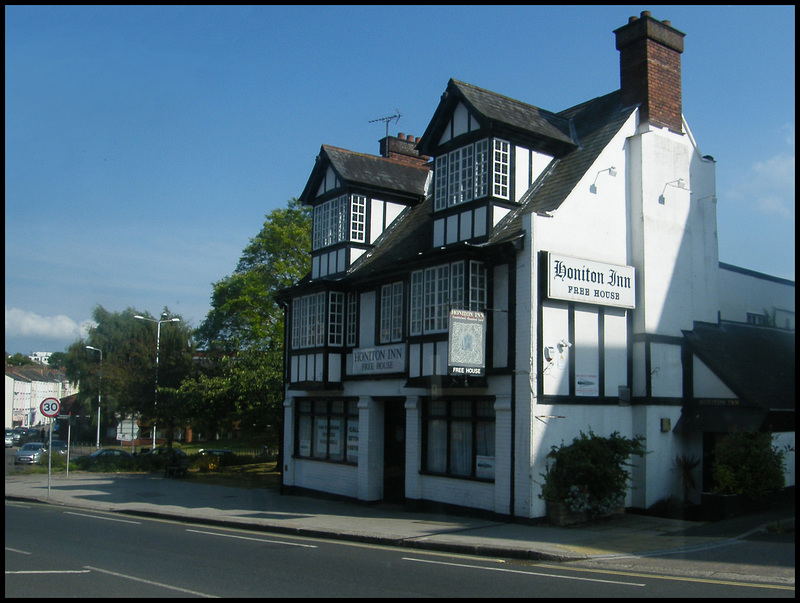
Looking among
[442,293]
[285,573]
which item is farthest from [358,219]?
[285,573]

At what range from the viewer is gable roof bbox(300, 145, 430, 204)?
71.0ft

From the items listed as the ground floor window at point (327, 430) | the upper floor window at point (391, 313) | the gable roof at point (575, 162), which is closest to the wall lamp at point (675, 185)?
the gable roof at point (575, 162)

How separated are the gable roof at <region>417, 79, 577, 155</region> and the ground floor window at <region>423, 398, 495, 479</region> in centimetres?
620

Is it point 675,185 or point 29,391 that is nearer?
point 675,185

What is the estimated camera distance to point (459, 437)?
1723 cm

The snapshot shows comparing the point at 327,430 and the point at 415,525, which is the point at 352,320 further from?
the point at 415,525

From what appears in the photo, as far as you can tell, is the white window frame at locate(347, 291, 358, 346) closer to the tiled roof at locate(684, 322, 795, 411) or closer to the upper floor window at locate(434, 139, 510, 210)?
the upper floor window at locate(434, 139, 510, 210)

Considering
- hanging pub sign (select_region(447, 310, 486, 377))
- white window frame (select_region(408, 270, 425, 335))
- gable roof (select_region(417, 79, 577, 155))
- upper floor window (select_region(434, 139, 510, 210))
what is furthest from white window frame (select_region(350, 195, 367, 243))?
hanging pub sign (select_region(447, 310, 486, 377))

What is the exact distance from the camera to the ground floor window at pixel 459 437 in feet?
54.2

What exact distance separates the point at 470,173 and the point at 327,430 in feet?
30.3

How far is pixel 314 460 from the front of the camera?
22.2 meters

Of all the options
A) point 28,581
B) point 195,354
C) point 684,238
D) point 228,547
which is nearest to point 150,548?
point 228,547

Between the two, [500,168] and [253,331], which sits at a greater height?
[500,168]

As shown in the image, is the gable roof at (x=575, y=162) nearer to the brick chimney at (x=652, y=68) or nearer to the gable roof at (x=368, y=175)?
A: the brick chimney at (x=652, y=68)
